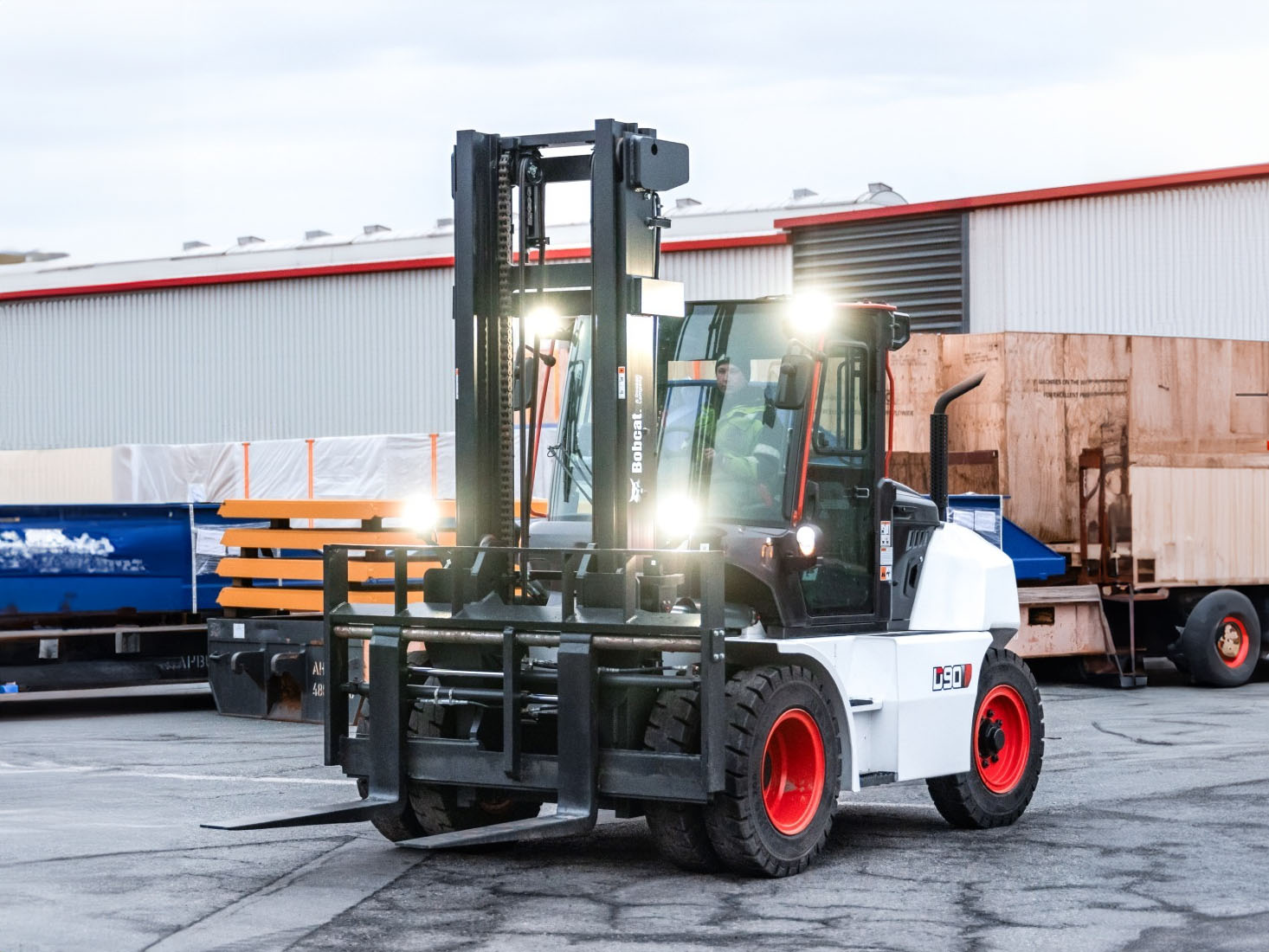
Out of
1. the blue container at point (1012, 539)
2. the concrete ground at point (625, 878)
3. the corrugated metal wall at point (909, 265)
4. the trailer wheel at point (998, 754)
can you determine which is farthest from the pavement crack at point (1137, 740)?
the corrugated metal wall at point (909, 265)

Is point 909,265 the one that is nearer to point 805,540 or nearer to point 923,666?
point 923,666

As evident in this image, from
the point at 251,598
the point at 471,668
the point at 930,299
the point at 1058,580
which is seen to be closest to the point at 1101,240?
the point at 930,299

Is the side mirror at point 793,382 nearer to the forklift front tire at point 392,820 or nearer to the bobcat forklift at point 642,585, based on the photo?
the bobcat forklift at point 642,585

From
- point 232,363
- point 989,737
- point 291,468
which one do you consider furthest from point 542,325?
point 232,363

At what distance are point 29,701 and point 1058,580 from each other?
9.79m

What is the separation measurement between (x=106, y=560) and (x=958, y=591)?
8.70 m

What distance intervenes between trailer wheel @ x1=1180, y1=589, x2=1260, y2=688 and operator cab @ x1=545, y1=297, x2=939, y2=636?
31.5ft

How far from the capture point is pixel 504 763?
738 cm

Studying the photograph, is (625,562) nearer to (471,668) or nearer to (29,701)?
(471,668)

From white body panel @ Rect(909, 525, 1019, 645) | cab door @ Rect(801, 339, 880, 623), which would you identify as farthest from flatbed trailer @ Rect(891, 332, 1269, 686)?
cab door @ Rect(801, 339, 880, 623)

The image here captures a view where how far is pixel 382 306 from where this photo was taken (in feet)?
109

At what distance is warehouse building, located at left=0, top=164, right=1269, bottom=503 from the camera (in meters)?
24.8

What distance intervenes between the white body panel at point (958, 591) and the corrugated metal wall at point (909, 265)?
17.3 m

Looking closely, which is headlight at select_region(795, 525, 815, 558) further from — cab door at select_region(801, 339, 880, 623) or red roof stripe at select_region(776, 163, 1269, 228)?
red roof stripe at select_region(776, 163, 1269, 228)
